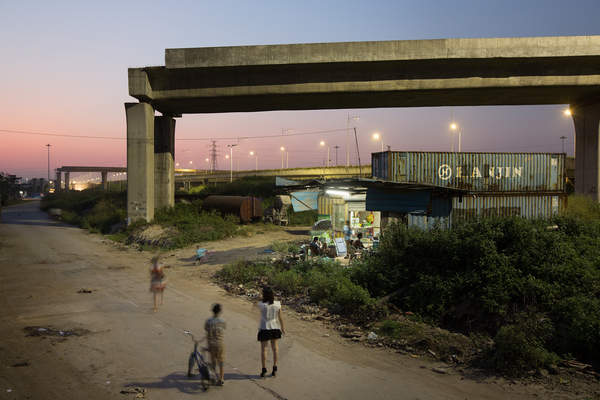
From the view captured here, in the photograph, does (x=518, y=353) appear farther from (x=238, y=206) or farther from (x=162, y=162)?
(x=162, y=162)

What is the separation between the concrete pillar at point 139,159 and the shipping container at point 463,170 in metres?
16.5

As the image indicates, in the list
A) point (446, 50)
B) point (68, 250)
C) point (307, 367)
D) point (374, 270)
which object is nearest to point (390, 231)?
point (374, 270)

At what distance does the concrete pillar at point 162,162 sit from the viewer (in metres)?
29.2

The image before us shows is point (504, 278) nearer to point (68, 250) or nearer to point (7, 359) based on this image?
point (7, 359)

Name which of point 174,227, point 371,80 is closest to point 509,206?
point 371,80

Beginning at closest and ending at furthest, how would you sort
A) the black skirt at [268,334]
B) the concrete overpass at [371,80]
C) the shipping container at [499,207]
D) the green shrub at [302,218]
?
the black skirt at [268,334] → the shipping container at [499,207] → the concrete overpass at [371,80] → the green shrub at [302,218]

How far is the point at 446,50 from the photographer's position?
22641 millimetres

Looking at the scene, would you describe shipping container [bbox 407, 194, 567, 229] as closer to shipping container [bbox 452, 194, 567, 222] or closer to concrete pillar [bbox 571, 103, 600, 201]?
shipping container [bbox 452, 194, 567, 222]

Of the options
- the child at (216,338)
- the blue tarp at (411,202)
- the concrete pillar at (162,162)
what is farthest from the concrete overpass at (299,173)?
the child at (216,338)

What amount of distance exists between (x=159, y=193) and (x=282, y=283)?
19242 millimetres

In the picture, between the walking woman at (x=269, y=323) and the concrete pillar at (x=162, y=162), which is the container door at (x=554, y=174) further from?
the concrete pillar at (x=162, y=162)

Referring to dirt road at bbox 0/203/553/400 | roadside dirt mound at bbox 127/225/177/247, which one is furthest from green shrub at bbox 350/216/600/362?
roadside dirt mound at bbox 127/225/177/247

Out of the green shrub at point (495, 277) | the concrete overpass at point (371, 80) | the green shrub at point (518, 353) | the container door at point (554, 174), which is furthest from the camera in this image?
the concrete overpass at point (371, 80)

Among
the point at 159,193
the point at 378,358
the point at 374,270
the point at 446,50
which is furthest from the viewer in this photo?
the point at 159,193
